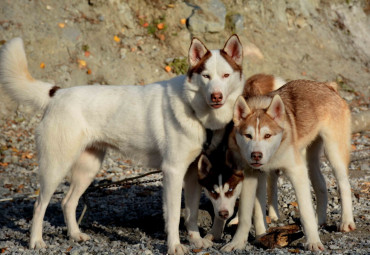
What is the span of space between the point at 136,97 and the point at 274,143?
187 centimetres

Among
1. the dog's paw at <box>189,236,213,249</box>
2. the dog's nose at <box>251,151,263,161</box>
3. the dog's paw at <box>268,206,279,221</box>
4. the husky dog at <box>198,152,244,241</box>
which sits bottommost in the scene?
the dog's paw at <box>189,236,213,249</box>

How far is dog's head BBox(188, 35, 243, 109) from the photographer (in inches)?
218

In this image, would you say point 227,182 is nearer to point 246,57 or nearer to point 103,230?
point 103,230

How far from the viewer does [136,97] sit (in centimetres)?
636

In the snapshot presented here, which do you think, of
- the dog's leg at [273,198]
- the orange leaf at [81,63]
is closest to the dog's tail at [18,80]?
the dog's leg at [273,198]

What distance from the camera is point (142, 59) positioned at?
14219 mm

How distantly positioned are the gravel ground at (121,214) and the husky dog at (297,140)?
33 centimetres

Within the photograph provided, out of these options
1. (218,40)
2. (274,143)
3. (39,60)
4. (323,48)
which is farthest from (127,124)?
(323,48)

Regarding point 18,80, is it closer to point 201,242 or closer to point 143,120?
point 143,120

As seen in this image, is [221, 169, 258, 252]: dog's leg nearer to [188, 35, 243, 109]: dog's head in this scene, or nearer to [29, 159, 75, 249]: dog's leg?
[188, 35, 243, 109]: dog's head

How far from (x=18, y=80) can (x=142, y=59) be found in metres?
7.82

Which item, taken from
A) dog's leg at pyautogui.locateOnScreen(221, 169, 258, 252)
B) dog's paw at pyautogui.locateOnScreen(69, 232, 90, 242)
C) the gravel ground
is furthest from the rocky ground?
dog's leg at pyautogui.locateOnScreen(221, 169, 258, 252)

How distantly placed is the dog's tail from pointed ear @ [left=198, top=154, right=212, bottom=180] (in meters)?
2.11

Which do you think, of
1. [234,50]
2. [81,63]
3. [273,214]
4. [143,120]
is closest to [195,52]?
[234,50]
